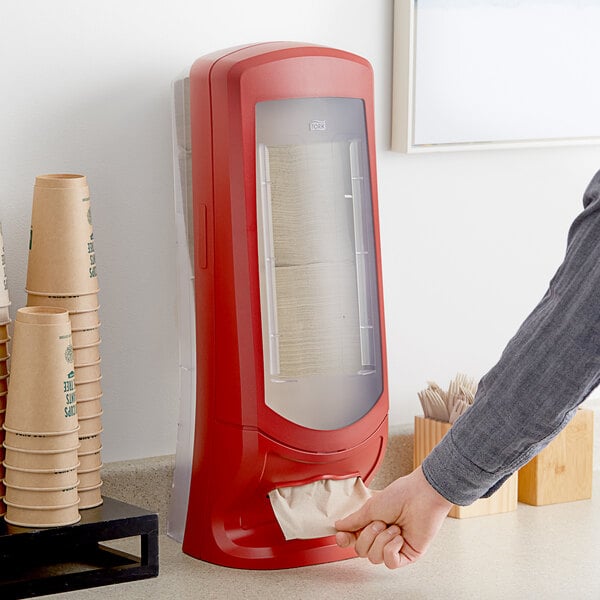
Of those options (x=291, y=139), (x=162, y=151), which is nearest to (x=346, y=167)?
(x=291, y=139)

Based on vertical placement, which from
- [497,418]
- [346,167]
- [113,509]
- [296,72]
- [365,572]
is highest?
[296,72]

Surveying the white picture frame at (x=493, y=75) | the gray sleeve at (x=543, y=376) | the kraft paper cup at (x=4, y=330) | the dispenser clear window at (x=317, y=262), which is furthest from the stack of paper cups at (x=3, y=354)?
the white picture frame at (x=493, y=75)

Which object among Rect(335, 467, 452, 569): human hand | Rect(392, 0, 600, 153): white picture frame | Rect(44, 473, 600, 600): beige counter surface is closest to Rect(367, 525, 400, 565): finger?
Rect(335, 467, 452, 569): human hand

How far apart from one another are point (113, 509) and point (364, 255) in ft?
1.38

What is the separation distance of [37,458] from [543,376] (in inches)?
22.5

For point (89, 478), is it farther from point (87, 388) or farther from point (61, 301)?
point (61, 301)

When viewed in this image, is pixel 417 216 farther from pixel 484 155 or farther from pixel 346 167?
pixel 346 167

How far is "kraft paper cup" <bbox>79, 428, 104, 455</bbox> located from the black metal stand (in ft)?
0.22

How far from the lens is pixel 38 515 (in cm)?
115

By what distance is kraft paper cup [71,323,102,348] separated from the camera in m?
1.21

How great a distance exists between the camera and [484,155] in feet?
5.39

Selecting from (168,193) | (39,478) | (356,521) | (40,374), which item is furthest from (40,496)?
(168,193)

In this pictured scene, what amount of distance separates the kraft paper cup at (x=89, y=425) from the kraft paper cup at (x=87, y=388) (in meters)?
0.03

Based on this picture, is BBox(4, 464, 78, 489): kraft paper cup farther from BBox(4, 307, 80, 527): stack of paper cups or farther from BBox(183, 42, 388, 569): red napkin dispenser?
BBox(183, 42, 388, 569): red napkin dispenser
